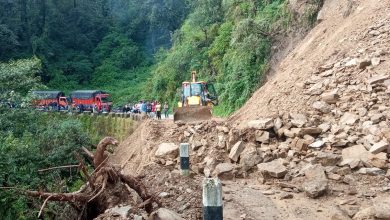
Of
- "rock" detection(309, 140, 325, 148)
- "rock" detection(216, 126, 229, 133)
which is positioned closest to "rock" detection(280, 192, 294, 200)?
"rock" detection(309, 140, 325, 148)

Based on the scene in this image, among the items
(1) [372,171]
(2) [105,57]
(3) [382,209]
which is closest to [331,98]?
(1) [372,171]

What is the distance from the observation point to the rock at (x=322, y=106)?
893cm

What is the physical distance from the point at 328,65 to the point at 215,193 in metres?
7.11

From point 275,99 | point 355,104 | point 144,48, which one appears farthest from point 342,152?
point 144,48

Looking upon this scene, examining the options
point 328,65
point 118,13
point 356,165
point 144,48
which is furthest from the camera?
point 118,13

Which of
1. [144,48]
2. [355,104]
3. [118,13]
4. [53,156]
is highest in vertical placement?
[118,13]

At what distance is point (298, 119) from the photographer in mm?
8914

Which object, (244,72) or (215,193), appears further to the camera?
(244,72)

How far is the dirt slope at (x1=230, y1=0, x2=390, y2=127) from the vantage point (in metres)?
10.1

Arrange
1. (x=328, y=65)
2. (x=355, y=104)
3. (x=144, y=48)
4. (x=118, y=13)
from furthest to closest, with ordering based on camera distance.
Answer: (x=118, y=13)
(x=144, y=48)
(x=328, y=65)
(x=355, y=104)

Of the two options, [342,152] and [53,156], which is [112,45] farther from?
[342,152]

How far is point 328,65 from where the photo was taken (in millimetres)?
10453

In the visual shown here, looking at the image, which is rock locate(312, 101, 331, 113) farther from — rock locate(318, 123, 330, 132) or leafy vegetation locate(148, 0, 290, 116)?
leafy vegetation locate(148, 0, 290, 116)

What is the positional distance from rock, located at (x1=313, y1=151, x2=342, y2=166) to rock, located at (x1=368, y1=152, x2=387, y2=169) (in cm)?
52
